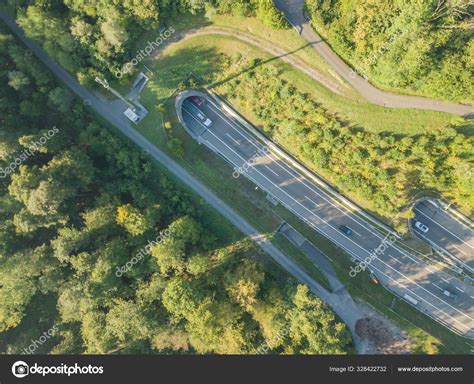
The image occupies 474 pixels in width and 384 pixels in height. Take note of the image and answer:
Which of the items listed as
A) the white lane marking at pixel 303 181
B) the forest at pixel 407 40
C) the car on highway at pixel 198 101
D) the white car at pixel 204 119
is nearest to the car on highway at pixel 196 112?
the white car at pixel 204 119

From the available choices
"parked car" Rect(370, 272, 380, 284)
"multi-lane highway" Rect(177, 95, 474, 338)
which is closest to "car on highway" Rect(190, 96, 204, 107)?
"multi-lane highway" Rect(177, 95, 474, 338)

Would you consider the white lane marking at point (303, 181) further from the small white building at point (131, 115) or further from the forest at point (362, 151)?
the small white building at point (131, 115)
